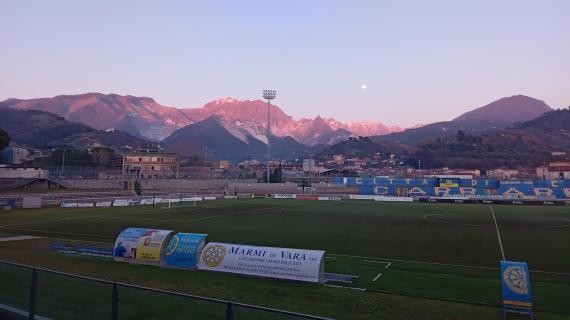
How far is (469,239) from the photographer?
Result: 110 feet

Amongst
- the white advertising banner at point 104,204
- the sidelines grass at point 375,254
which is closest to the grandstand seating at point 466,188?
the sidelines grass at point 375,254

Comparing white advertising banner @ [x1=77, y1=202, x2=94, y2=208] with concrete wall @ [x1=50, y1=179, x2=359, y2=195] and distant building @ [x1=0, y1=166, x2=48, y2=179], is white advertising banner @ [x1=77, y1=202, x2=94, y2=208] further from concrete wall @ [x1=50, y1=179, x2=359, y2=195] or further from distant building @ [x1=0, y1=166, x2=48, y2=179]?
distant building @ [x1=0, y1=166, x2=48, y2=179]

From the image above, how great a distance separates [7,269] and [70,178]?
10307 centimetres

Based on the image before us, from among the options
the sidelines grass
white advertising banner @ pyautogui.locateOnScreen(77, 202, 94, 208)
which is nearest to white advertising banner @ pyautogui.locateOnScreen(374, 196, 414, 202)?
the sidelines grass

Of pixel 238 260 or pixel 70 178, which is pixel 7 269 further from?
pixel 70 178

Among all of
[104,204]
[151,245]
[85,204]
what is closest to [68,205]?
[85,204]

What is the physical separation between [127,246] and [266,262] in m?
8.77

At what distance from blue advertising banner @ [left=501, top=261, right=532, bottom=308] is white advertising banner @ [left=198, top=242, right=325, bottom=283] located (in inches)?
291

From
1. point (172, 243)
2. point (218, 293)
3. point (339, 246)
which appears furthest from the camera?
point (339, 246)

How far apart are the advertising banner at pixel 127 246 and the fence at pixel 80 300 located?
11.0 m

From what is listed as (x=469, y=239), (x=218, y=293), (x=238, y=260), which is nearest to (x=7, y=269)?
(x=218, y=293)

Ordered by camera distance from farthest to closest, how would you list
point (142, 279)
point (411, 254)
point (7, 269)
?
point (411, 254) → point (142, 279) → point (7, 269)

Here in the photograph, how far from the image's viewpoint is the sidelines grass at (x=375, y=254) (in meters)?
15.7

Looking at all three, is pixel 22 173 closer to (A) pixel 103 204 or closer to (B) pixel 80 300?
(A) pixel 103 204
